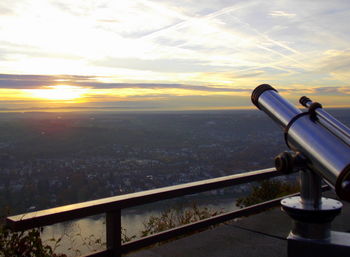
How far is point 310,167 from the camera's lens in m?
2.31

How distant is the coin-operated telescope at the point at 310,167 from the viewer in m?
2.23

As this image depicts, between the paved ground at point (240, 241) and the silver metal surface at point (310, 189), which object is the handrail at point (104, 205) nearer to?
the paved ground at point (240, 241)

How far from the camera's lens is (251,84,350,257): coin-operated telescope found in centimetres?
223

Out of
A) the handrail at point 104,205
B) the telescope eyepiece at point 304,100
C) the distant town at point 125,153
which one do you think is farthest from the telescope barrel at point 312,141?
the distant town at point 125,153

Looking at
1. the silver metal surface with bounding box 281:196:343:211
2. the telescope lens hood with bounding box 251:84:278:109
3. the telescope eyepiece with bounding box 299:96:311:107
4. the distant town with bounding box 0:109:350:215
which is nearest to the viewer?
the silver metal surface with bounding box 281:196:343:211

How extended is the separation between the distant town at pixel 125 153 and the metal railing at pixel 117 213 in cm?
310

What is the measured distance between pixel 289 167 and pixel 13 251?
8.27ft

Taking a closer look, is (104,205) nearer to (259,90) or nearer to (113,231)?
(113,231)

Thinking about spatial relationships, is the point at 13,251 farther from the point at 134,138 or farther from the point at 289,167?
the point at 134,138

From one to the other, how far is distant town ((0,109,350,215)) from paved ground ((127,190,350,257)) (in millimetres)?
3030

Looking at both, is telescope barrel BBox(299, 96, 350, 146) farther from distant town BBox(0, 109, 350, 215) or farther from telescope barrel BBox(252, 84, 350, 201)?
distant town BBox(0, 109, 350, 215)

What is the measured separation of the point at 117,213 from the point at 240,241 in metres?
1.58

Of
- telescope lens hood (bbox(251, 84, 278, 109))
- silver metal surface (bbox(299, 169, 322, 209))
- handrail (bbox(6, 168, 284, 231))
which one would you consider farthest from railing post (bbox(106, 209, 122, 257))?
silver metal surface (bbox(299, 169, 322, 209))

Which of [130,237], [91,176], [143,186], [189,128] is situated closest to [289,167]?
[130,237]
